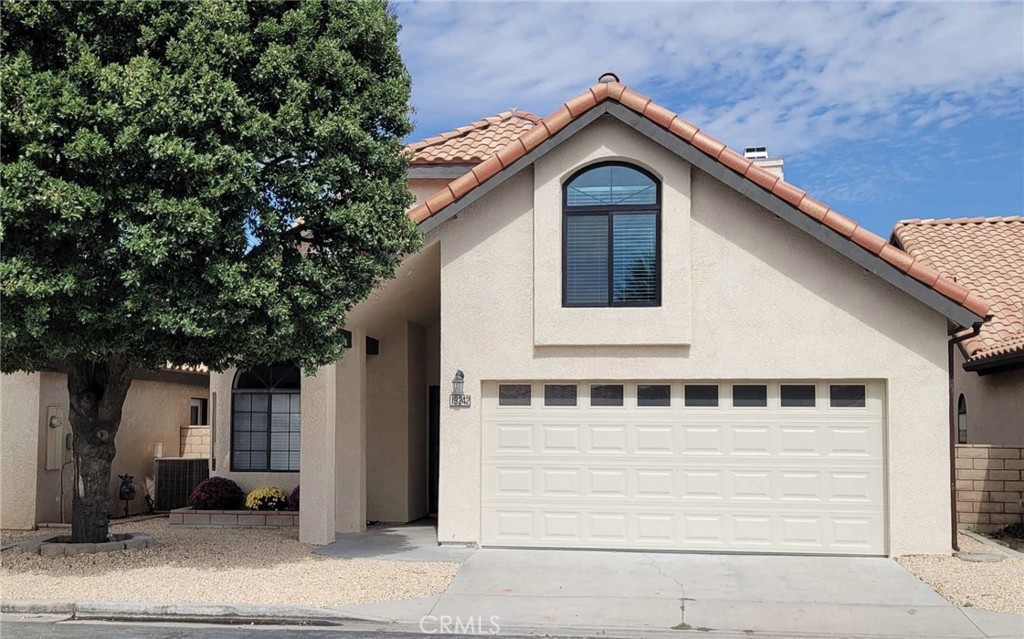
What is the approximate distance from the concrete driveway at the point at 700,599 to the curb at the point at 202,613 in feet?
1.03

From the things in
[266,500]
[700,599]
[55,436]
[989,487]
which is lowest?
[700,599]

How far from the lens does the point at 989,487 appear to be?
14.3m

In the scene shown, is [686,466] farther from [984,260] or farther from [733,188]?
[984,260]

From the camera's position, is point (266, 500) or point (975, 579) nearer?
point (975, 579)

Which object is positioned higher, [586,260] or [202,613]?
[586,260]

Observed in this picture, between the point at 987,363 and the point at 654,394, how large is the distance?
6.86 m

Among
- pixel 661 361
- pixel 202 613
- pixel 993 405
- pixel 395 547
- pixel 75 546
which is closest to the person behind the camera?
pixel 202 613

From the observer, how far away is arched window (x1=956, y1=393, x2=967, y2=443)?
19.1 m

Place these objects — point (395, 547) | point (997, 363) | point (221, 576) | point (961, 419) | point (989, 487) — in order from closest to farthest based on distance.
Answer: point (221, 576) < point (395, 547) < point (989, 487) < point (997, 363) < point (961, 419)

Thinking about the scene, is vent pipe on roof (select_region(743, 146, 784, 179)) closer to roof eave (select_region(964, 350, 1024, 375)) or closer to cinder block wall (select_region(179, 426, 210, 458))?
roof eave (select_region(964, 350, 1024, 375))

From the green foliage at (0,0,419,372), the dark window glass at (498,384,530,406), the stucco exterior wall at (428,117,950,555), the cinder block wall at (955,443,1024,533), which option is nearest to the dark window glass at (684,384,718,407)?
the stucco exterior wall at (428,117,950,555)

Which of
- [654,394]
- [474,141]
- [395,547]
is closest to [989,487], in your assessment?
[654,394]

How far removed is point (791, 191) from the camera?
11984mm

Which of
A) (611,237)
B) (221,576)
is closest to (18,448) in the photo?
(221,576)
